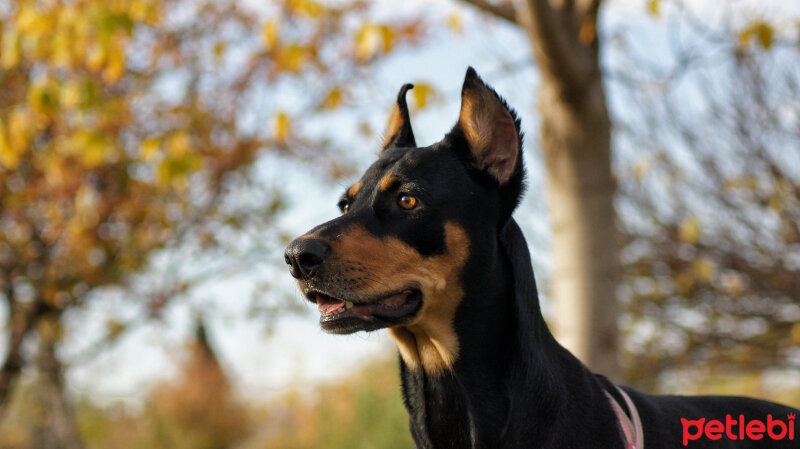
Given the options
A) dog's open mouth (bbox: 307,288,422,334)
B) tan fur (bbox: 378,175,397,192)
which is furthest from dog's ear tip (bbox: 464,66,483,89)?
dog's open mouth (bbox: 307,288,422,334)

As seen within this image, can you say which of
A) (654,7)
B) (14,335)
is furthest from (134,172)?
(654,7)

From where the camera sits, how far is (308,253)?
2.31 m

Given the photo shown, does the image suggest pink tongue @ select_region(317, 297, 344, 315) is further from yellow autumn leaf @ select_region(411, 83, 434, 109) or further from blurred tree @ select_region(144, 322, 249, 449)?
blurred tree @ select_region(144, 322, 249, 449)

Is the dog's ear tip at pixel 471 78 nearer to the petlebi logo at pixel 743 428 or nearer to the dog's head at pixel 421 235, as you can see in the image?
the dog's head at pixel 421 235

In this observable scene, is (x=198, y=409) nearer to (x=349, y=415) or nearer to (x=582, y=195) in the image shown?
(x=349, y=415)

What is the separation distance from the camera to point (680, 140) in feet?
25.6

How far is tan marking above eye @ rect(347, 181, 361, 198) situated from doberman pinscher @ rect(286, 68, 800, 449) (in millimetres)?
42

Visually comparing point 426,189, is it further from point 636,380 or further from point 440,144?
point 636,380

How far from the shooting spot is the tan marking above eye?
2809 mm

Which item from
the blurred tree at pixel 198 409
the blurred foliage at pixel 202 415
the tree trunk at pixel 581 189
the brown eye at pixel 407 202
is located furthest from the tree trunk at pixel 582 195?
the blurred tree at pixel 198 409

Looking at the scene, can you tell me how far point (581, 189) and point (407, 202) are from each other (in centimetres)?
290

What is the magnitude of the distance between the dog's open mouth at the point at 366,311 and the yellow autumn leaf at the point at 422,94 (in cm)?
247

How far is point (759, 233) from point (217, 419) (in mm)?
10914

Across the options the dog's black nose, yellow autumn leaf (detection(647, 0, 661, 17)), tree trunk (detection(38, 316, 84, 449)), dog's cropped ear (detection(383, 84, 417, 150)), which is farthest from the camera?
tree trunk (detection(38, 316, 84, 449))
